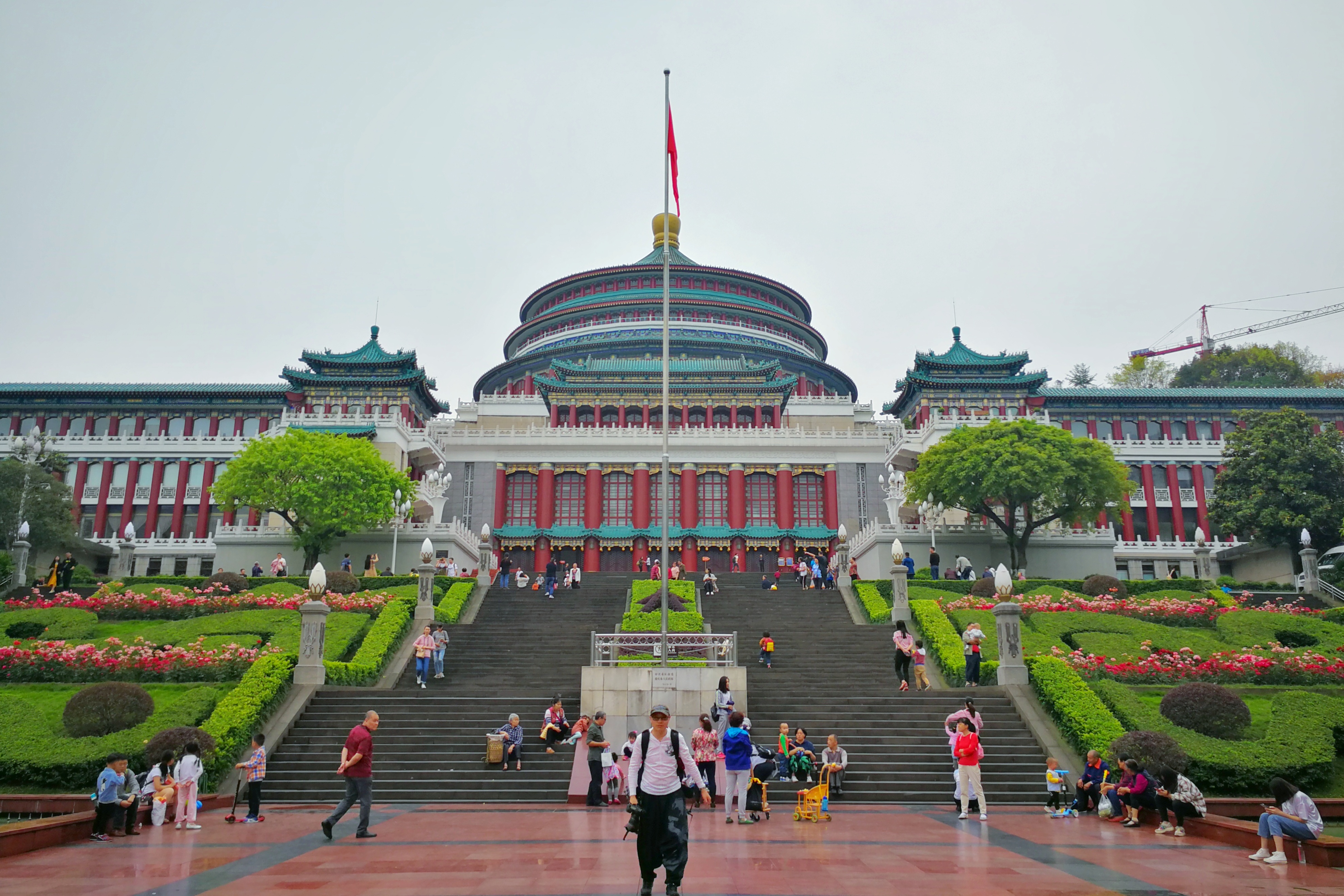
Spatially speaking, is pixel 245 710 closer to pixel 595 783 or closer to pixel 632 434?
pixel 595 783

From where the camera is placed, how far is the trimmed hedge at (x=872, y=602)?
33.0 m

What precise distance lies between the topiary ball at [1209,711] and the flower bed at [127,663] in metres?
21.6

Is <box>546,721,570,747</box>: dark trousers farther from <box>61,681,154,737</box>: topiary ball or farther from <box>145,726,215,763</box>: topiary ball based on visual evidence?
<box>61,681,154,737</box>: topiary ball

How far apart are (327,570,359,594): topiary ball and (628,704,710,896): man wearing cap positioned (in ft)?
94.8

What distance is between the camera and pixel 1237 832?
1477 cm

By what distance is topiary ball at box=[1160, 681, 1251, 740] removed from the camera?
21.1m

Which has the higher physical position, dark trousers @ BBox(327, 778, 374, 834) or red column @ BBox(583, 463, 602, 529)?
red column @ BBox(583, 463, 602, 529)

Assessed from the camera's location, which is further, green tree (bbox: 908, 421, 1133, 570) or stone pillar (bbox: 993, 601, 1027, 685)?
green tree (bbox: 908, 421, 1133, 570)

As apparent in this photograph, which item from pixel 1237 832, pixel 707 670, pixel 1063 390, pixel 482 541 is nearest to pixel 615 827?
pixel 707 670

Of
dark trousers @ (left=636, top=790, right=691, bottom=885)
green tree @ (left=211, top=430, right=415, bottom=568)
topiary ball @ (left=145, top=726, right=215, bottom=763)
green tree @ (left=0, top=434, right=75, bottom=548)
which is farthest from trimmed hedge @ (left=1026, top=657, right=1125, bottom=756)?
green tree @ (left=0, top=434, right=75, bottom=548)

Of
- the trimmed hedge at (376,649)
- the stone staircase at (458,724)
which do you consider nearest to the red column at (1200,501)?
the stone staircase at (458,724)

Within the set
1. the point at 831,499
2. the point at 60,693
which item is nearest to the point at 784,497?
the point at 831,499

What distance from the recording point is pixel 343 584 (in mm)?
38531

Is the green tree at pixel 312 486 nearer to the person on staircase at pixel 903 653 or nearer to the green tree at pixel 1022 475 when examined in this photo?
the green tree at pixel 1022 475
